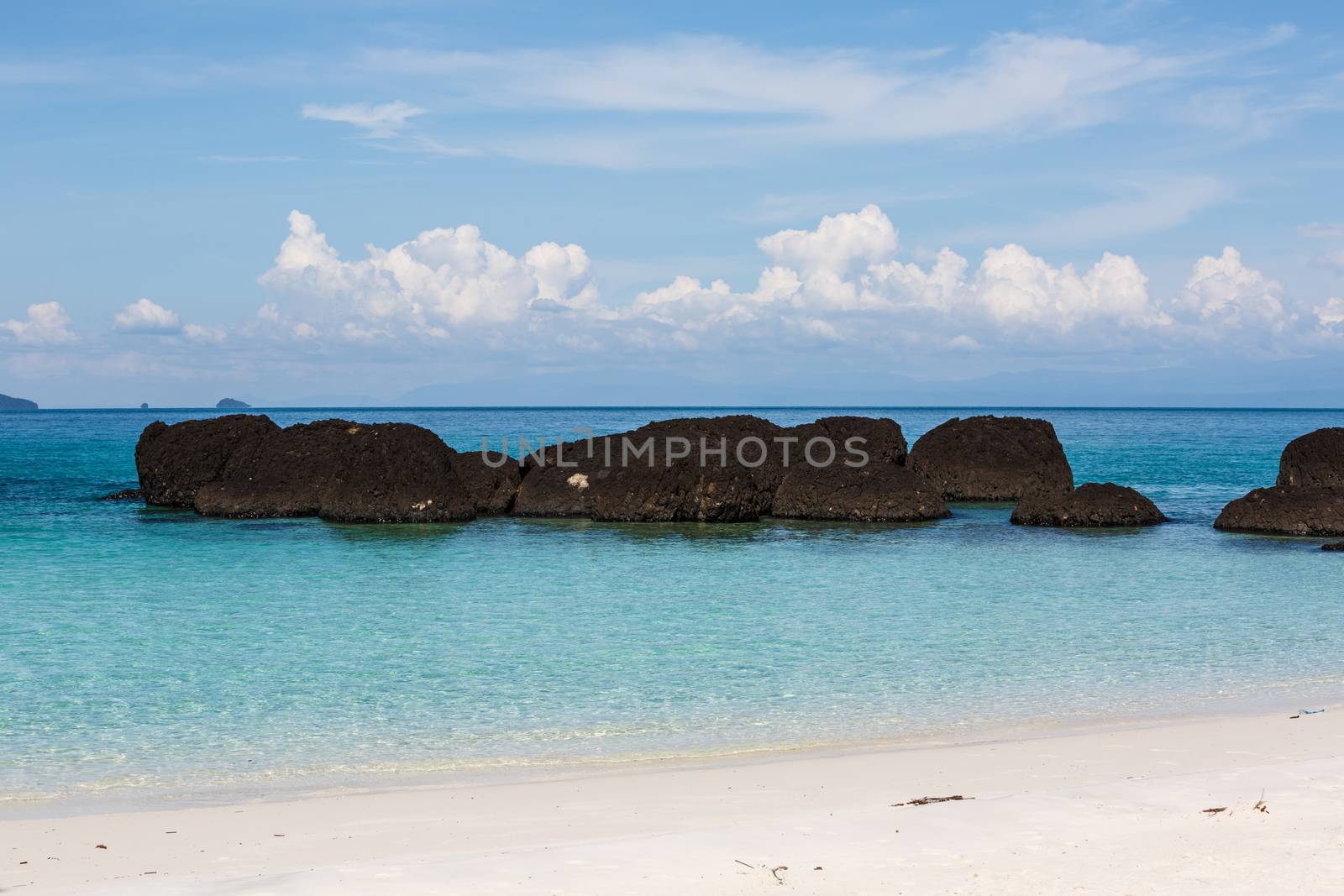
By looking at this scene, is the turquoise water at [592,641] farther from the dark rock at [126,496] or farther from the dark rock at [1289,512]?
the dark rock at [126,496]

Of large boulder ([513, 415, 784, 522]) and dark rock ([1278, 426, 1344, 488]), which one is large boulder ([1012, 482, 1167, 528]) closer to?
dark rock ([1278, 426, 1344, 488])

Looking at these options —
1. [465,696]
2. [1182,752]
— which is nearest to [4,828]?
[465,696]

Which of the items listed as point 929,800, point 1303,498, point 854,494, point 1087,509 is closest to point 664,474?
point 854,494

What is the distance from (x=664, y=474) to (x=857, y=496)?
13.9 ft

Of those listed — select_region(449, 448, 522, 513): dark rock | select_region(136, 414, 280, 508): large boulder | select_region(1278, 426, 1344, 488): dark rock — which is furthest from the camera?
select_region(136, 414, 280, 508): large boulder

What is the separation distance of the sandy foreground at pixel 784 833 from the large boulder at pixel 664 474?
16.8m

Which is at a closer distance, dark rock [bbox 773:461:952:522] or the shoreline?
the shoreline

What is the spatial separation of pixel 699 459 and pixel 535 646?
13.1 meters

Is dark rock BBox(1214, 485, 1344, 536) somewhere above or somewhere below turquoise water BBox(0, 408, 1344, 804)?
above

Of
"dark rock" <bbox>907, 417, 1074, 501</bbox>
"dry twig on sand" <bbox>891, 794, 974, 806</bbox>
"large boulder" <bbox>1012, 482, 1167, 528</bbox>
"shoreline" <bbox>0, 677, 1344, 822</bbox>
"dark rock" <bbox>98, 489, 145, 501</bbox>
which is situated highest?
"dark rock" <bbox>907, 417, 1074, 501</bbox>

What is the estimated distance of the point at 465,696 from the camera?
10.9 meters

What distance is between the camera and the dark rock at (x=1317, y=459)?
26641 millimetres

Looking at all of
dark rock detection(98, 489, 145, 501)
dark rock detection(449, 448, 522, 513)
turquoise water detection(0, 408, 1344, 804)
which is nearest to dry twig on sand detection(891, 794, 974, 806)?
turquoise water detection(0, 408, 1344, 804)

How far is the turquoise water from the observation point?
9.65 m
